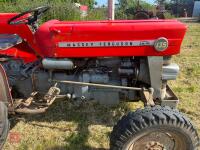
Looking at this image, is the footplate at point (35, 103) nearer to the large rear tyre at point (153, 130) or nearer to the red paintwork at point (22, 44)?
the red paintwork at point (22, 44)

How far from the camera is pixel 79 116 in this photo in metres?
4.73

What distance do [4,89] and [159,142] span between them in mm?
1672

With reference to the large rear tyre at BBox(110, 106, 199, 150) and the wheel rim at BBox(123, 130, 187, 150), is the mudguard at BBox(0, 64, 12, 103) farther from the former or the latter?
the wheel rim at BBox(123, 130, 187, 150)

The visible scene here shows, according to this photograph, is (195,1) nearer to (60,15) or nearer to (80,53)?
(60,15)

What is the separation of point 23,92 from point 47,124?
2.16 ft

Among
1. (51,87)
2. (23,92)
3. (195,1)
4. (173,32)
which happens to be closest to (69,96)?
(51,87)

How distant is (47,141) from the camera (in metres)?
4.05

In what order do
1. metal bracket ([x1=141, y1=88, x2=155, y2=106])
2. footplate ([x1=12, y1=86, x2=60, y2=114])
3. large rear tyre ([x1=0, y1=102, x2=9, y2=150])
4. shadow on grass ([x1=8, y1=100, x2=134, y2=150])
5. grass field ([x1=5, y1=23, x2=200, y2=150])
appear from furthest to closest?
shadow on grass ([x1=8, y1=100, x2=134, y2=150])
grass field ([x1=5, y1=23, x2=200, y2=150])
footplate ([x1=12, y1=86, x2=60, y2=114])
metal bracket ([x1=141, y1=88, x2=155, y2=106])
large rear tyre ([x1=0, y1=102, x2=9, y2=150])

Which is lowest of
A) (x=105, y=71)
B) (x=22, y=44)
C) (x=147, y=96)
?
(x=147, y=96)

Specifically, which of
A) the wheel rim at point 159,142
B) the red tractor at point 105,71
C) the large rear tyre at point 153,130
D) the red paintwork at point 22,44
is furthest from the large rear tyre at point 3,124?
the wheel rim at point 159,142

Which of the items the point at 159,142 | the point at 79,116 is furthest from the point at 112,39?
the point at 79,116

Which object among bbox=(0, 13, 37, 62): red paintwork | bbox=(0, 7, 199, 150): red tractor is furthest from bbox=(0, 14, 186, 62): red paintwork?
bbox=(0, 13, 37, 62): red paintwork

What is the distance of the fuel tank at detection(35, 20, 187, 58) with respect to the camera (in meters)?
3.57

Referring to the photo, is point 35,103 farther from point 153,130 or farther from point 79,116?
point 153,130
